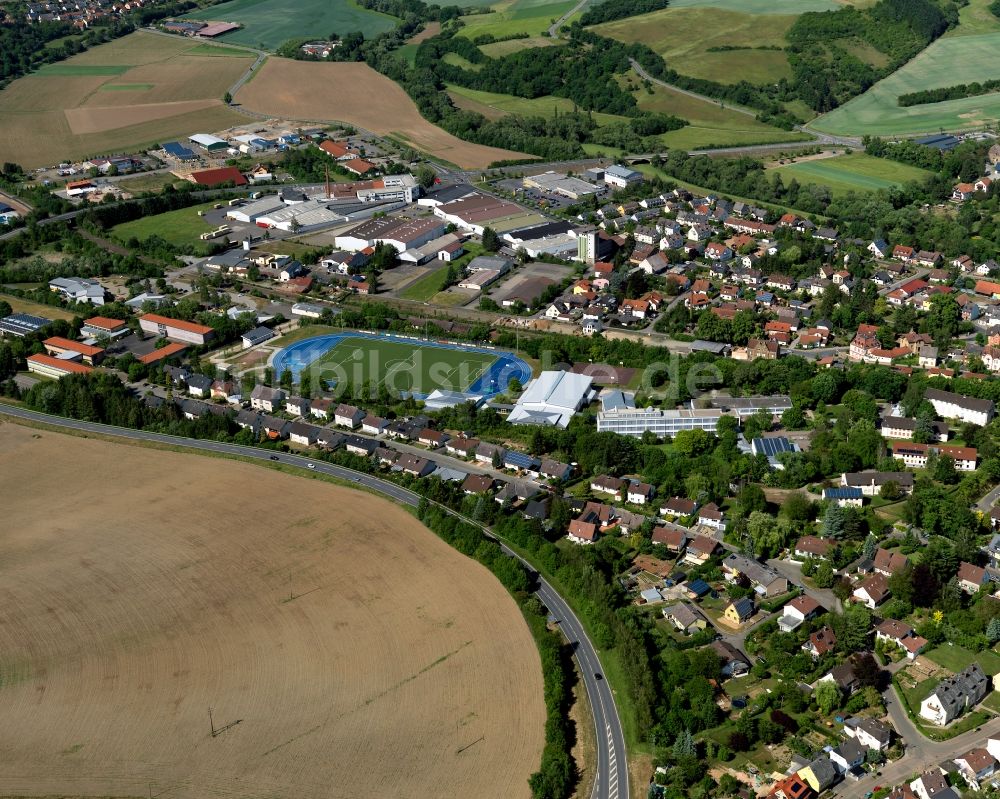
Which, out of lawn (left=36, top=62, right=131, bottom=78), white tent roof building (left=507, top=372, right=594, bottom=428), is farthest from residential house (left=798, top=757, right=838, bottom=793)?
lawn (left=36, top=62, right=131, bottom=78)

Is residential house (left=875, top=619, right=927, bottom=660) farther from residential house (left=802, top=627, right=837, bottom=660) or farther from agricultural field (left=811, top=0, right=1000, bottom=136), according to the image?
agricultural field (left=811, top=0, right=1000, bottom=136)

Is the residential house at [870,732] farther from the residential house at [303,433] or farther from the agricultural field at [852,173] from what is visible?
the agricultural field at [852,173]

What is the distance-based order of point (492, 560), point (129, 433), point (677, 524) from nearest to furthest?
point (492, 560)
point (677, 524)
point (129, 433)

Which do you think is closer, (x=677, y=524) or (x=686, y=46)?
(x=677, y=524)

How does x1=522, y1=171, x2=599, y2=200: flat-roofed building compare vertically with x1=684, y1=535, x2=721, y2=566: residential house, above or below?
above

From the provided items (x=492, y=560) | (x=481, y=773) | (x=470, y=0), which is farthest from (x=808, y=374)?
(x=470, y=0)

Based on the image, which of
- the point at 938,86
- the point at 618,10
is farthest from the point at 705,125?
the point at 618,10

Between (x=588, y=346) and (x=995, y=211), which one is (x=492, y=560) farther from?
(x=995, y=211)
